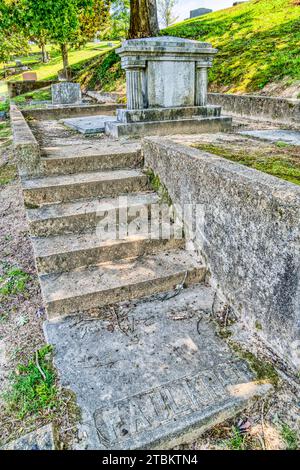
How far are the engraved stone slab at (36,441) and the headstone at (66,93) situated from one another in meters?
11.7

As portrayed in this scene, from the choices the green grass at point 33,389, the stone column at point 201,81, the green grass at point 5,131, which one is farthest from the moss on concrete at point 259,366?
the green grass at point 5,131

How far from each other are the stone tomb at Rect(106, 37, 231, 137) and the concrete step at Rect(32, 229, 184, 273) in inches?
104

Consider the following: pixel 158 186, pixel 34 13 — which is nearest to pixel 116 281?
pixel 158 186

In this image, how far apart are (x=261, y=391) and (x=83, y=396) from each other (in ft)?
3.47

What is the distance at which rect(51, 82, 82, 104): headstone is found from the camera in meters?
11.6

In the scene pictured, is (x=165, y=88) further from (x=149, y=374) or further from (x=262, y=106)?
(x=149, y=374)

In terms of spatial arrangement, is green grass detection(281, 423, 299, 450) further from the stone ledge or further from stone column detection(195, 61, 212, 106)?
stone column detection(195, 61, 212, 106)

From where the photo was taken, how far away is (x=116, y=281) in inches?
115

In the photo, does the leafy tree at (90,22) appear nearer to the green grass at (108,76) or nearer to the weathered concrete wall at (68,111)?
the green grass at (108,76)

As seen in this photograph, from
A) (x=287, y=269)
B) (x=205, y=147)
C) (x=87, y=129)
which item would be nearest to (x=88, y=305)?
(x=287, y=269)

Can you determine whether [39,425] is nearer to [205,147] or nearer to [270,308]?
[270,308]

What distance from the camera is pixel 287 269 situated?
2049 mm

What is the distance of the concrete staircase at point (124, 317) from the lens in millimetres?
1926

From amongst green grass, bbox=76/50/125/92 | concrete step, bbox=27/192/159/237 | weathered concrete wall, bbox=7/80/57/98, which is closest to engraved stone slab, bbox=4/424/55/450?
concrete step, bbox=27/192/159/237
